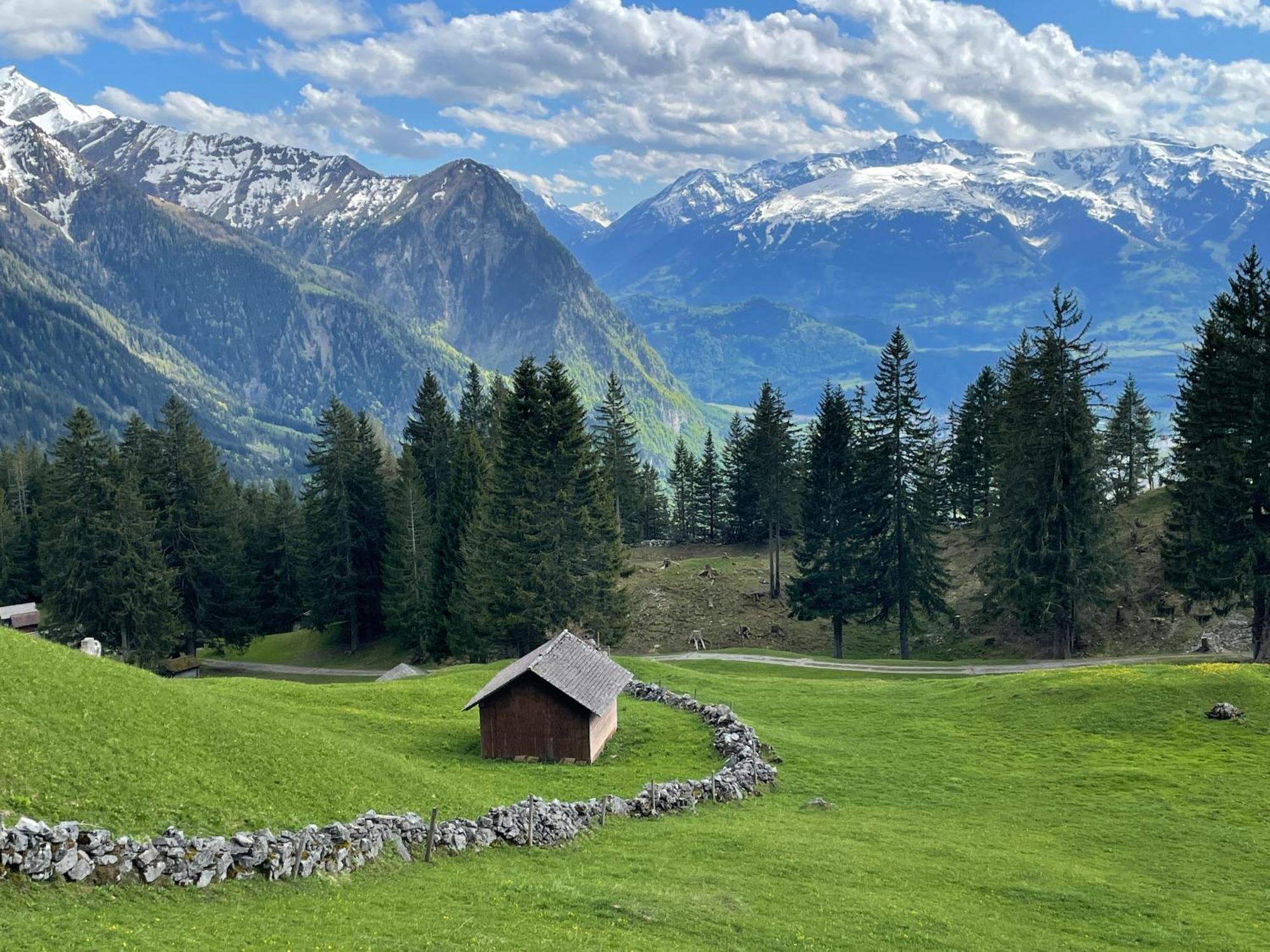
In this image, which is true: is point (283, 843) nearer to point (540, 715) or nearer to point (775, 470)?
point (540, 715)

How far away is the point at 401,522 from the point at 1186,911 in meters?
67.5

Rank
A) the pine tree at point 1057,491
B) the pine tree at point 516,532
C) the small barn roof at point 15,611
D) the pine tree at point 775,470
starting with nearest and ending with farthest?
the pine tree at point 1057,491
the pine tree at point 516,532
the small barn roof at point 15,611
the pine tree at point 775,470

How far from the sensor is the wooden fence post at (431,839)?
25.2m

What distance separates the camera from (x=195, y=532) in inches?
3329

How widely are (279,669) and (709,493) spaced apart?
64655mm

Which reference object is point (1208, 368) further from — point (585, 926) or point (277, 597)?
point (277, 597)

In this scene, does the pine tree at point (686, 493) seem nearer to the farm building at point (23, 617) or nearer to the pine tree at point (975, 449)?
the pine tree at point (975, 449)

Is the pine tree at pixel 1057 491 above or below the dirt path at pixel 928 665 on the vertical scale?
above

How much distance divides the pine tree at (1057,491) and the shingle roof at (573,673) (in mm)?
35436

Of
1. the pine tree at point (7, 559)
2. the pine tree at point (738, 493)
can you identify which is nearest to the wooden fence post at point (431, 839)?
the pine tree at point (738, 493)

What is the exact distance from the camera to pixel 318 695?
47.7 metres

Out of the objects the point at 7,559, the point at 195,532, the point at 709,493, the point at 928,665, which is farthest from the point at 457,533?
the point at 7,559

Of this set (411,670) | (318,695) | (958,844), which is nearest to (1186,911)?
(958,844)

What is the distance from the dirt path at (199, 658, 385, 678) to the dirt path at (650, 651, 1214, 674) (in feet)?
85.8
